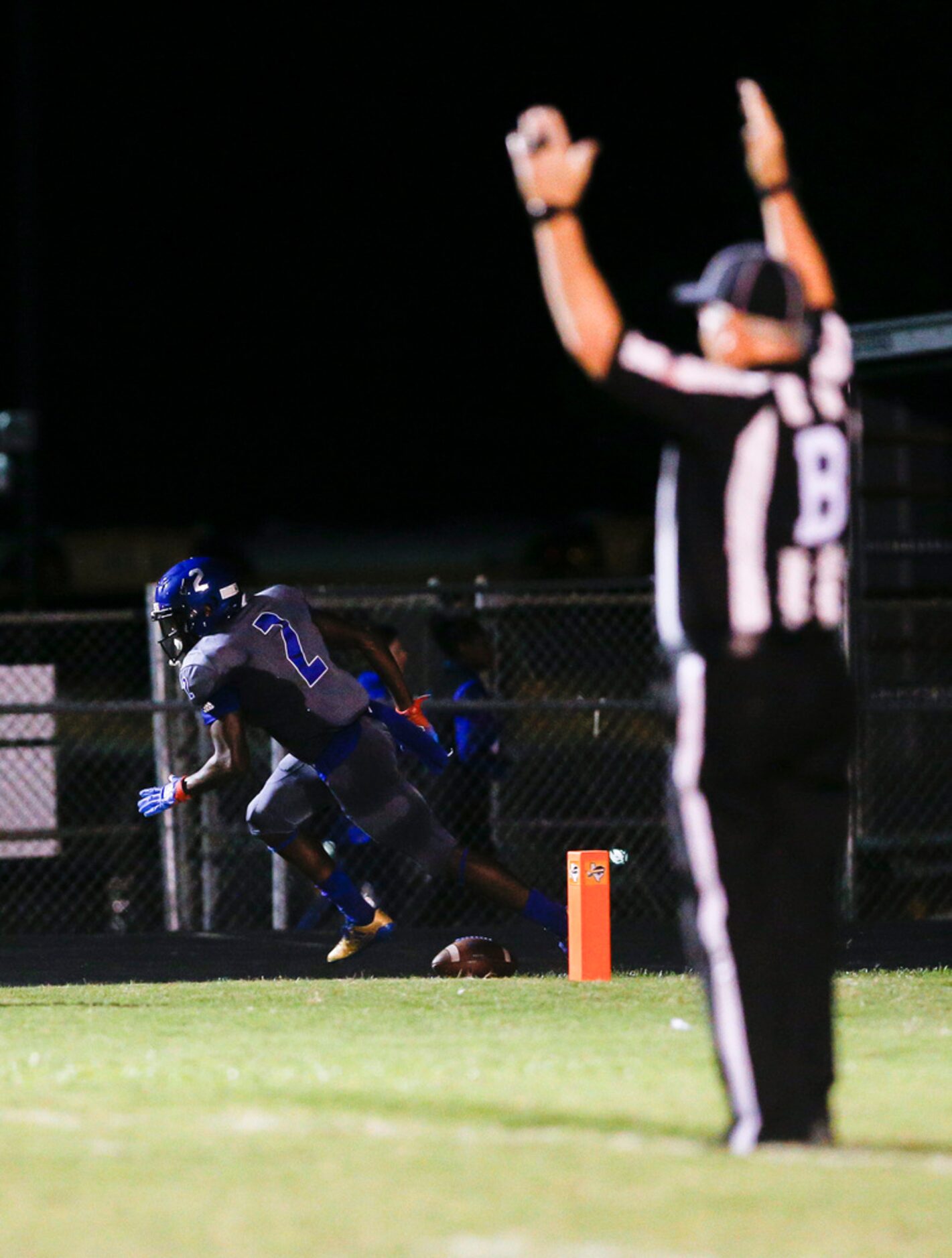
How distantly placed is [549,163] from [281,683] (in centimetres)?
532

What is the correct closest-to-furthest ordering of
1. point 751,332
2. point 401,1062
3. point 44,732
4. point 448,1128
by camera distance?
point 751,332
point 448,1128
point 401,1062
point 44,732

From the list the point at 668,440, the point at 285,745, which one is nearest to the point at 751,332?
the point at 668,440

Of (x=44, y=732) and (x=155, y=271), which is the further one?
(x=155, y=271)

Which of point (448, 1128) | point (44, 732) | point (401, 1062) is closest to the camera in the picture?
point (448, 1128)

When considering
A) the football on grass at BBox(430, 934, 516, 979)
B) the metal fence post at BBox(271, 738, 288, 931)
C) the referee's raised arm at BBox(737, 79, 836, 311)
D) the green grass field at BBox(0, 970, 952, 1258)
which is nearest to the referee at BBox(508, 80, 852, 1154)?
the green grass field at BBox(0, 970, 952, 1258)

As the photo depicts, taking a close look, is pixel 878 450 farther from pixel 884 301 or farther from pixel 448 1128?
pixel 884 301

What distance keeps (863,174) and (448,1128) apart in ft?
98.5

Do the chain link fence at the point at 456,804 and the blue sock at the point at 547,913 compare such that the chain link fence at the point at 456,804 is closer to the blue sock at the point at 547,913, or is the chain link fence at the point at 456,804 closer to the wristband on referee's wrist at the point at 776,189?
the blue sock at the point at 547,913

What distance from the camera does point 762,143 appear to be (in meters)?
6.45

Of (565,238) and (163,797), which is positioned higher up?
(565,238)

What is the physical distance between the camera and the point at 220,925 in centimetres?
1435

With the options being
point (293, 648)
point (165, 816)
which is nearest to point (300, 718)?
point (293, 648)

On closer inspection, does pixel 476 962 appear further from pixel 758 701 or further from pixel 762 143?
pixel 758 701

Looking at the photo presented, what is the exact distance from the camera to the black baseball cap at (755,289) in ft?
18.7
